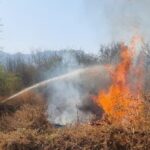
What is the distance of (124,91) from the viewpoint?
70.5 feet

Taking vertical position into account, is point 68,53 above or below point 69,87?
above

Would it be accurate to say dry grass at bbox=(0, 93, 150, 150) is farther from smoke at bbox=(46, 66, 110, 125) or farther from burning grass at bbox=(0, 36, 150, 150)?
smoke at bbox=(46, 66, 110, 125)

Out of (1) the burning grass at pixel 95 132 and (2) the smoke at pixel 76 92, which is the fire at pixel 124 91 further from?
(2) the smoke at pixel 76 92

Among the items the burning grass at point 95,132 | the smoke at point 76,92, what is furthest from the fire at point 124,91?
the smoke at point 76,92

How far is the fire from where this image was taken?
1284 cm

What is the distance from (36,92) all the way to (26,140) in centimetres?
2490

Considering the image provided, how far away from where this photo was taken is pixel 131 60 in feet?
91.9

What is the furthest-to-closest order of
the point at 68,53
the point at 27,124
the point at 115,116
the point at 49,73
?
the point at 68,53, the point at 49,73, the point at 27,124, the point at 115,116

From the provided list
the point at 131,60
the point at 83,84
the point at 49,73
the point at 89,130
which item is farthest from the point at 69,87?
the point at 89,130

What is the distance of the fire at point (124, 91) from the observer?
42.1ft

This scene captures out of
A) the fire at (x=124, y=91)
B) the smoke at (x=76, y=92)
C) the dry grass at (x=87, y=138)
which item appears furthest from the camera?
the smoke at (x=76, y=92)

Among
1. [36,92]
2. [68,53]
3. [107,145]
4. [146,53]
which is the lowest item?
[107,145]

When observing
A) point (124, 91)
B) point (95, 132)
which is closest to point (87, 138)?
point (95, 132)

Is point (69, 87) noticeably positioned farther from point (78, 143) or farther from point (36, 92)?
point (78, 143)
